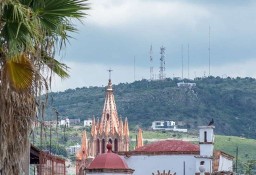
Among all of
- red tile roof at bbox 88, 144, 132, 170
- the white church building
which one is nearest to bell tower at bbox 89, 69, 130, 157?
the white church building

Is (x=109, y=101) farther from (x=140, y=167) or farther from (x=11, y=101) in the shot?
(x=11, y=101)

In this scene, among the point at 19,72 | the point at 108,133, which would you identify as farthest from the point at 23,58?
the point at 108,133

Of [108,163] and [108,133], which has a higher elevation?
[108,133]

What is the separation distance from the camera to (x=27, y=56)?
631 inches

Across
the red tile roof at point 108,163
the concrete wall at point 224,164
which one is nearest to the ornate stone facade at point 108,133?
the concrete wall at point 224,164

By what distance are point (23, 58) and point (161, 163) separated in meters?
57.0

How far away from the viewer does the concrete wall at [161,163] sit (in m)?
71.4

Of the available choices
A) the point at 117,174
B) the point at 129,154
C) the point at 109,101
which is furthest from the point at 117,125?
the point at 117,174

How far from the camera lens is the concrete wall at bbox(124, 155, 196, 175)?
234 ft

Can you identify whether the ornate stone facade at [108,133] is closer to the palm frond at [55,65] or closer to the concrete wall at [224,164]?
the concrete wall at [224,164]

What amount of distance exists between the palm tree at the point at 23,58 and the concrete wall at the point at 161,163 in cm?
5479

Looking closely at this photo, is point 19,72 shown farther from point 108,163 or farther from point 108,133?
point 108,133

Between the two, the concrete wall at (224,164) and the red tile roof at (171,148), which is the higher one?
the red tile roof at (171,148)

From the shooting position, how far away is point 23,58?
16.0 metres
